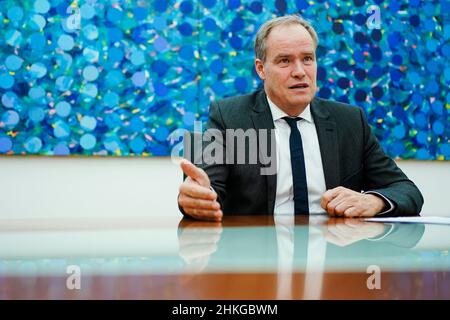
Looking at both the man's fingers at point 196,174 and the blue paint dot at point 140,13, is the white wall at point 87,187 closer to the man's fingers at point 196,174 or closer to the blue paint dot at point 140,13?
the blue paint dot at point 140,13

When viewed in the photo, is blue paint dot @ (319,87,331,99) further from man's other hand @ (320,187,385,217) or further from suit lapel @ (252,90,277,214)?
man's other hand @ (320,187,385,217)

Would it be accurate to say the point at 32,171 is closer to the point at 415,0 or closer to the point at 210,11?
the point at 210,11

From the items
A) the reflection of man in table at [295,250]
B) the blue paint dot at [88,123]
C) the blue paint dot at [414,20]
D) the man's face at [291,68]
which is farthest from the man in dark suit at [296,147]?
the blue paint dot at [414,20]

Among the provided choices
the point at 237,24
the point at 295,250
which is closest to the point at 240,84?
the point at 237,24

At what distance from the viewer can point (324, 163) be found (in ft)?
6.15

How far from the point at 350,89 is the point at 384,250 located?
251 centimetres

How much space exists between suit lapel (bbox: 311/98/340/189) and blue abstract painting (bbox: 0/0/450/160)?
100 cm

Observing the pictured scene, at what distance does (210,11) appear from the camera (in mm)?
2895

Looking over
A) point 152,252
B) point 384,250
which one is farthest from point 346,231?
point 152,252

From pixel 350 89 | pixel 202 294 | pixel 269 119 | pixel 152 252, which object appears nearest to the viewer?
pixel 202 294

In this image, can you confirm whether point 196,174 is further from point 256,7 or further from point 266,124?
point 256,7

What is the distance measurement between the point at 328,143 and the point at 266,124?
24 centimetres

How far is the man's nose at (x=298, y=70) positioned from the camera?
1988 mm

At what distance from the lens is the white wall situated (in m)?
2.73
